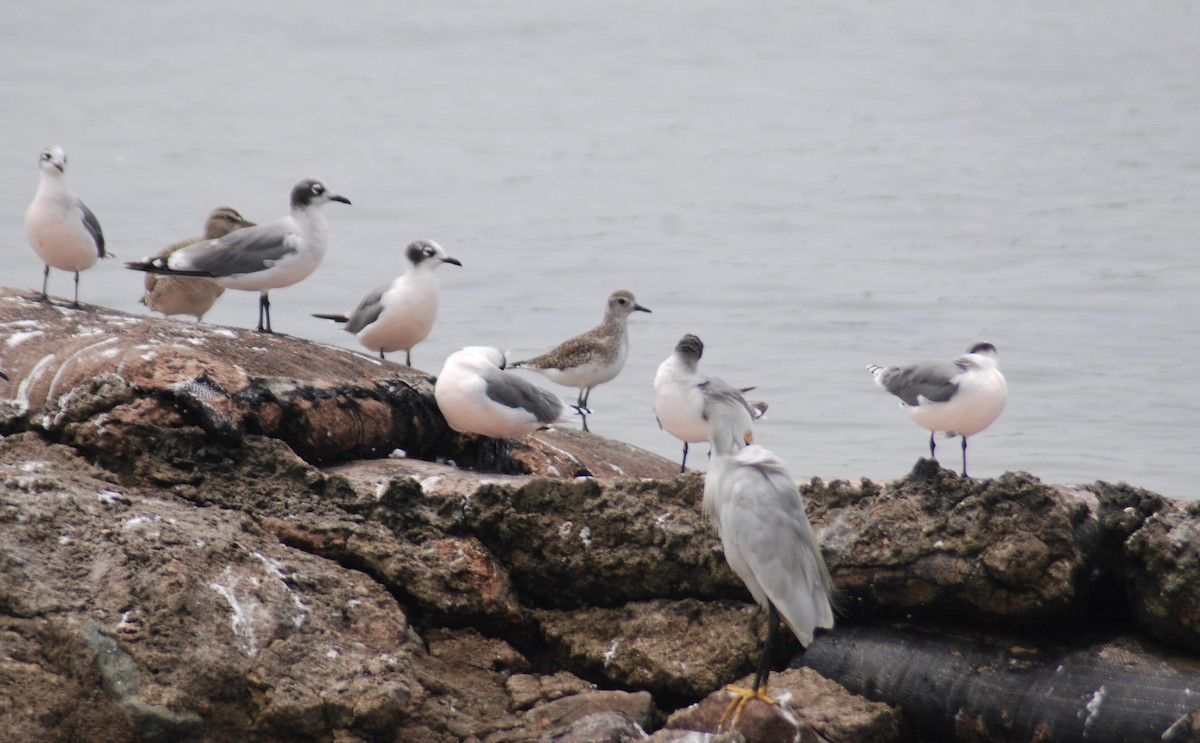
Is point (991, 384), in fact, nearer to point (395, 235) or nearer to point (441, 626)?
point (441, 626)

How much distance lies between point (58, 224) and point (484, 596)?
13.8 feet

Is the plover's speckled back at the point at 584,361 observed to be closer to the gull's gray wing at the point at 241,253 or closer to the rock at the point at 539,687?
the gull's gray wing at the point at 241,253

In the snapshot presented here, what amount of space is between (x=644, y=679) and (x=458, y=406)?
193cm

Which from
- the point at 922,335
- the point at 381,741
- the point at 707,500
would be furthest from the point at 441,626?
the point at 922,335

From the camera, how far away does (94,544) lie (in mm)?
5184

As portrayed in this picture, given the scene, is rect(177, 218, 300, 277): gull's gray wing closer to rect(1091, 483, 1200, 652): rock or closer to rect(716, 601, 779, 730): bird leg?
rect(716, 601, 779, 730): bird leg

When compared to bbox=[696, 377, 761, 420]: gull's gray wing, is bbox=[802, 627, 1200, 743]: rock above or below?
below

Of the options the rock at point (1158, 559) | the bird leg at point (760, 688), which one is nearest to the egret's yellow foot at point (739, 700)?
the bird leg at point (760, 688)

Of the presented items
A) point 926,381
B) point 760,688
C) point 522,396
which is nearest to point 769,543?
point 760,688

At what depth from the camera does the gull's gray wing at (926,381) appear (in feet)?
26.1

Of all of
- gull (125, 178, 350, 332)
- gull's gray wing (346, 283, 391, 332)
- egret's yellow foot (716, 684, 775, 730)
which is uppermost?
gull (125, 178, 350, 332)

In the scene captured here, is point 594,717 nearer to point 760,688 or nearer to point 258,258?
point 760,688

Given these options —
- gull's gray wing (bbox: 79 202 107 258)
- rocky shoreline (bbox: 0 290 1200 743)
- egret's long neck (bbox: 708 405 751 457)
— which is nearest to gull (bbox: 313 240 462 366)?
gull's gray wing (bbox: 79 202 107 258)

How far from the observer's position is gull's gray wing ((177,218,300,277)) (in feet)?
29.3
